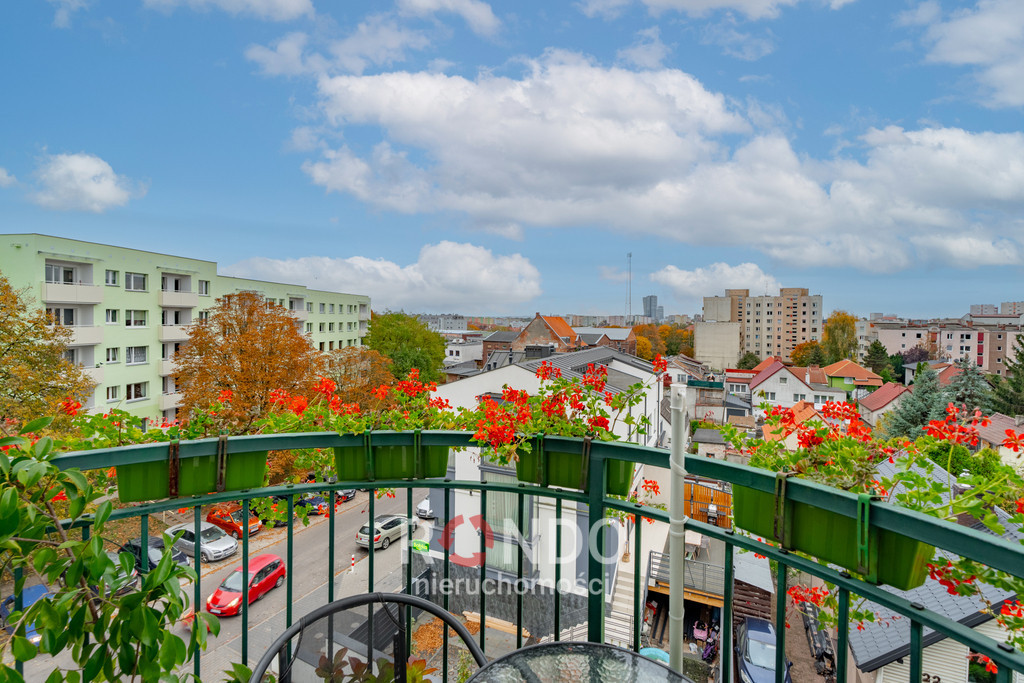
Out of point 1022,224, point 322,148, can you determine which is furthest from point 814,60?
point 1022,224

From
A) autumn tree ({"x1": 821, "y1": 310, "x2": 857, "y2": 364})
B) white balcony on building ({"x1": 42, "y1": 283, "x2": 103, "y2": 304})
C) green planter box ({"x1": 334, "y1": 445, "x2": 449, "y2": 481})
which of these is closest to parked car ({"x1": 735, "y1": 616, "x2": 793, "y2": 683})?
green planter box ({"x1": 334, "y1": 445, "x2": 449, "y2": 481})

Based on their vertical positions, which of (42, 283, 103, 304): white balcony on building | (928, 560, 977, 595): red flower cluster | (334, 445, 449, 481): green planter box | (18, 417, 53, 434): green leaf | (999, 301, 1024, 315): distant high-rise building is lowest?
(928, 560, 977, 595): red flower cluster

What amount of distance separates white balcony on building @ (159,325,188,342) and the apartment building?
6701 cm

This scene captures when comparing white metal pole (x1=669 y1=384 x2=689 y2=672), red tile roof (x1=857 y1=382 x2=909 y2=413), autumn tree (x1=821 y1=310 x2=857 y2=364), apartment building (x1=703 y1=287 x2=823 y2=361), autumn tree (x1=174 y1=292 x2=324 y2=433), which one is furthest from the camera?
apartment building (x1=703 y1=287 x2=823 y2=361)

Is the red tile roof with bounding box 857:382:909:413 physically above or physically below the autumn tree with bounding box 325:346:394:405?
below

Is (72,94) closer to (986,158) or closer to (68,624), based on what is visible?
(68,624)

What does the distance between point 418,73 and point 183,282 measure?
652 inches

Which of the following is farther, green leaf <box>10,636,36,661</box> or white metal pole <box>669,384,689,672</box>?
white metal pole <box>669,384,689,672</box>

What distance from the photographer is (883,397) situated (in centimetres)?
2830

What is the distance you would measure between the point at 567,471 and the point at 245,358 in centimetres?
1345

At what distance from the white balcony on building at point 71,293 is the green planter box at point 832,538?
20.0 meters

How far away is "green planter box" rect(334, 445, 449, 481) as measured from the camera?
5.73 ft

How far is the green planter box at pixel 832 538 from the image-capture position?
1.04 metres

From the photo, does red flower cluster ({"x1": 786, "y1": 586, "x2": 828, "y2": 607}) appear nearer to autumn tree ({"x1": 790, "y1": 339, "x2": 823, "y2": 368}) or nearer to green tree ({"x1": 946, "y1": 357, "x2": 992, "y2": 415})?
green tree ({"x1": 946, "y1": 357, "x2": 992, "y2": 415})
